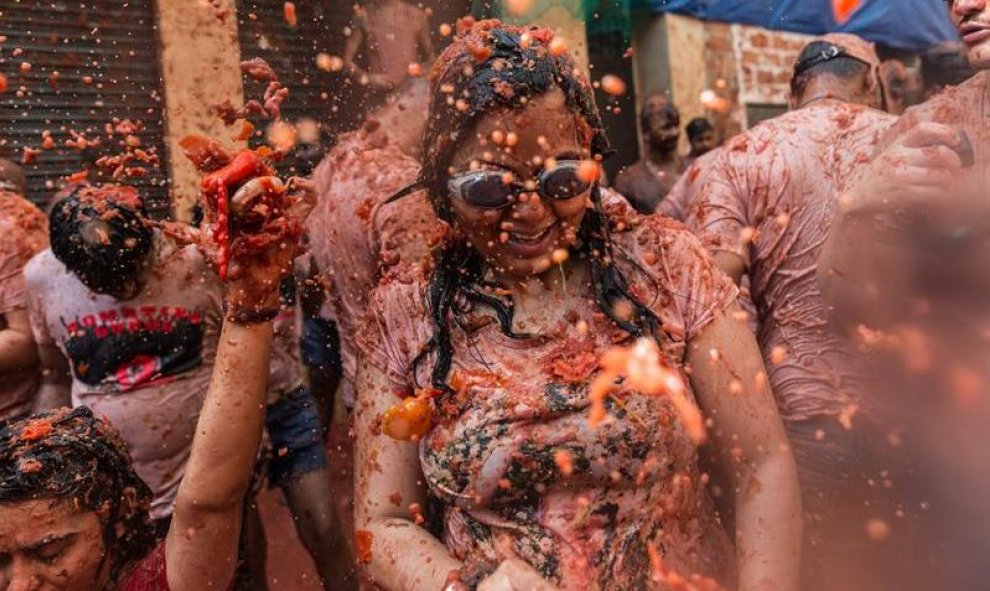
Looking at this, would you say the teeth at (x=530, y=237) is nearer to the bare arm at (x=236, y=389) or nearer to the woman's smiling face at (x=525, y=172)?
the woman's smiling face at (x=525, y=172)

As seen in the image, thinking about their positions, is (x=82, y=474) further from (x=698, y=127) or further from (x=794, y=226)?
(x=698, y=127)

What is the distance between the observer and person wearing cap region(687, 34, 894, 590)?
329cm

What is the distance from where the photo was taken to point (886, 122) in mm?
3418

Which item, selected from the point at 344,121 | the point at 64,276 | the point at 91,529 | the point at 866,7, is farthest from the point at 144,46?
the point at 866,7

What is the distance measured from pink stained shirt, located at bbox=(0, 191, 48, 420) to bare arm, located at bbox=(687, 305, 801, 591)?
124 inches

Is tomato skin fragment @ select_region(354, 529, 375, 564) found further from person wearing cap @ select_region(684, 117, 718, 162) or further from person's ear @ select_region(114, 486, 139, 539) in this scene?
person wearing cap @ select_region(684, 117, 718, 162)

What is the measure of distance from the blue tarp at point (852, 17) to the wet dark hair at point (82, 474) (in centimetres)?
659

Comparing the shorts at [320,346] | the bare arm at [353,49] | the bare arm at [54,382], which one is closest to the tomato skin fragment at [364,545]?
the bare arm at [54,382]

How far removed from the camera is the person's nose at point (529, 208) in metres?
2.13

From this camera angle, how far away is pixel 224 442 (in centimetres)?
205

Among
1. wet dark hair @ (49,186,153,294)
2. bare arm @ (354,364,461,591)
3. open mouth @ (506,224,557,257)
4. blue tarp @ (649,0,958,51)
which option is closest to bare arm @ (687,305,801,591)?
open mouth @ (506,224,557,257)

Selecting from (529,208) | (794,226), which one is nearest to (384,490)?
(529,208)

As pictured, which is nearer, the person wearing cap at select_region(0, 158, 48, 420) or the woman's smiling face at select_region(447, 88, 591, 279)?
the woman's smiling face at select_region(447, 88, 591, 279)

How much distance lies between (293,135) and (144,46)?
46.6 inches
